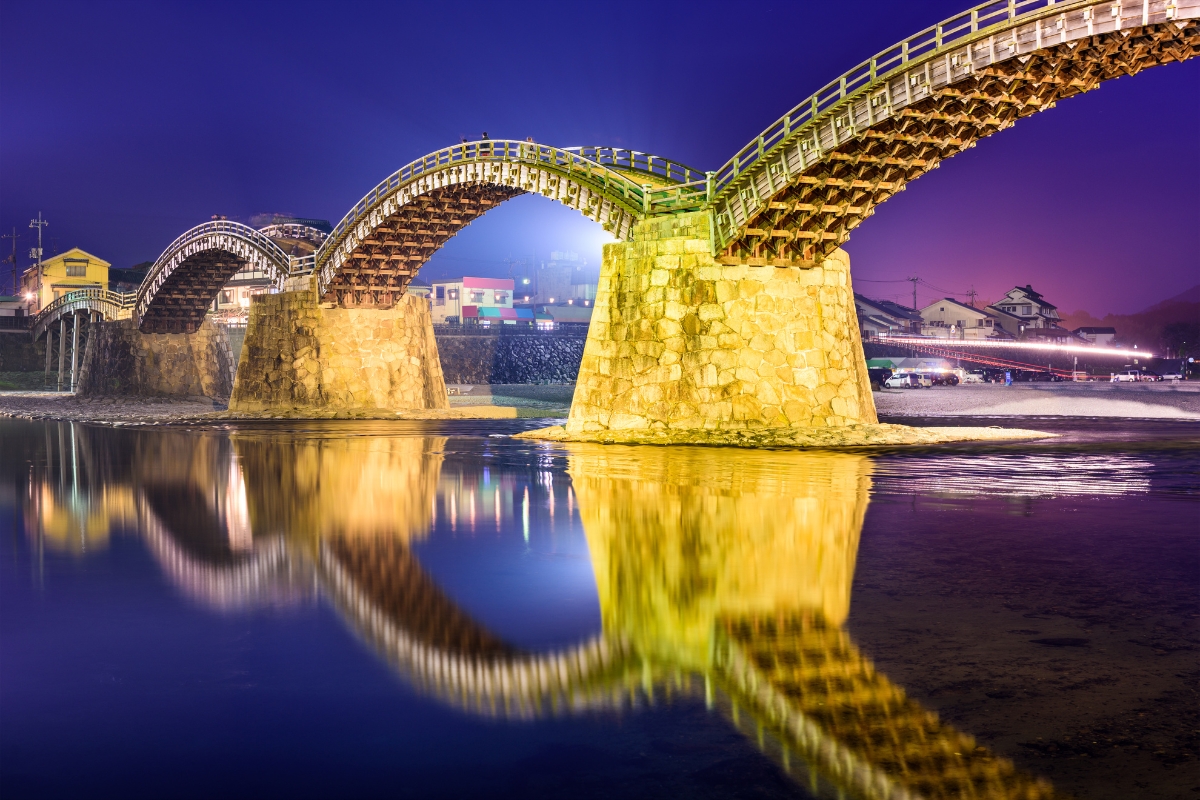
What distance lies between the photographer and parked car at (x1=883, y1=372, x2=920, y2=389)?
279ft

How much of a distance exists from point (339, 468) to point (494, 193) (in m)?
25.2

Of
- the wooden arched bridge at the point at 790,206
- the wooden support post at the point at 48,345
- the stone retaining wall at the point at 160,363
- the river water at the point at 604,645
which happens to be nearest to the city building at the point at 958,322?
the stone retaining wall at the point at 160,363

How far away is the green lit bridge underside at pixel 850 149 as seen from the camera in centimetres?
2391

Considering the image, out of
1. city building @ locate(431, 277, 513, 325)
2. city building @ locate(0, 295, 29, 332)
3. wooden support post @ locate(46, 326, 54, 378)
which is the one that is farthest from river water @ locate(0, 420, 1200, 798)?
city building @ locate(431, 277, 513, 325)

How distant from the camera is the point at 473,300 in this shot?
543 feet

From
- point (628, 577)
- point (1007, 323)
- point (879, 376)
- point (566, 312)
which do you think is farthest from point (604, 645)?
point (566, 312)

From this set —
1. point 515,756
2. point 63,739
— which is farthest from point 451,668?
point 63,739

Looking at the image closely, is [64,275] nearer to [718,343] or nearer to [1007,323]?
[1007,323]

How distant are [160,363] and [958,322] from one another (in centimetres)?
8711

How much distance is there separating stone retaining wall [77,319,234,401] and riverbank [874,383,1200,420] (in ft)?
148

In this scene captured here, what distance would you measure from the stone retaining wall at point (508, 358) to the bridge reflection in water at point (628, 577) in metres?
91.1

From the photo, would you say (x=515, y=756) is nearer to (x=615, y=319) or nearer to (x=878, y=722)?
(x=878, y=722)

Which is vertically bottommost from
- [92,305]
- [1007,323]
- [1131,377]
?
[1131,377]

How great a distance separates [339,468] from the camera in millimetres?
24938
